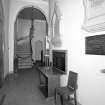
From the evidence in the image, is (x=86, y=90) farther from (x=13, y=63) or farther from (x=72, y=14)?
(x=13, y=63)

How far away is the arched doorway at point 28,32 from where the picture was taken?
588 centimetres

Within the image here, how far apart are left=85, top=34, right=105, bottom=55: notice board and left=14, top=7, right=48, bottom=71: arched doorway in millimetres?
4141

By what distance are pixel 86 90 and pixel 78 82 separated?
26cm

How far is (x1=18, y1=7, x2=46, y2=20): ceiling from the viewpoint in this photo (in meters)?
5.82

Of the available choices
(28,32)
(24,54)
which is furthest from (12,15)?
(24,54)

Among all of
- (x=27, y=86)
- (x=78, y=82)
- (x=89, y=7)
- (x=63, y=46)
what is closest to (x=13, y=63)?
(x=27, y=86)

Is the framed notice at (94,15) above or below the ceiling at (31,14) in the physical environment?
below

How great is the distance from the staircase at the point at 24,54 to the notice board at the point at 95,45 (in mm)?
4464

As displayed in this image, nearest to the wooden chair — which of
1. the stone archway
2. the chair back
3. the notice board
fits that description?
the chair back

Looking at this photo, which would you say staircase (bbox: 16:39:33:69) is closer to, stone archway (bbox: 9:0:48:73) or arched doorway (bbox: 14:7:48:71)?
arched doorway (bbox: 14:7:48:71)

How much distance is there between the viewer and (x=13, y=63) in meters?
5.40

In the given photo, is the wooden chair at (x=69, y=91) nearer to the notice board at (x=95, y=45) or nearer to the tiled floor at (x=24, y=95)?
the tiled floor at (x=24, y=95)

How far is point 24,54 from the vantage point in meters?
6.14

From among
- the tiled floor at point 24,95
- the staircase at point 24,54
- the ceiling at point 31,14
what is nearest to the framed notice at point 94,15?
the tiled floor at point 24,95
